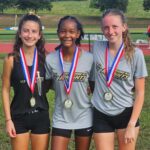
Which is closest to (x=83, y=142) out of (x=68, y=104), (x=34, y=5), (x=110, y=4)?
(x=68, y=104)

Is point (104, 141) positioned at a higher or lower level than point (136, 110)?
lower

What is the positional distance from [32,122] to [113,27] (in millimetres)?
1202

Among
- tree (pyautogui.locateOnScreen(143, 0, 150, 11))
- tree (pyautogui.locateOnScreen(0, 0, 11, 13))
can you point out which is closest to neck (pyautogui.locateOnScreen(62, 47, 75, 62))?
tree (pyautogui.locateOnScreen(143, 0, 150, 11))

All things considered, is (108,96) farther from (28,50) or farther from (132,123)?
(28,50)

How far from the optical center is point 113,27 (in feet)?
13.9

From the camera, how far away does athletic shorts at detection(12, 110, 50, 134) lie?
4.31 m

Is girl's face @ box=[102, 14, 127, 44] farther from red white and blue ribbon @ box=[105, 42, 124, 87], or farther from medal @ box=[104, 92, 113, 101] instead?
medal @ box=[104, 92, 113, 101]

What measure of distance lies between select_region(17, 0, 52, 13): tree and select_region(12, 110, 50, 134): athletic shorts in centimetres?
7463

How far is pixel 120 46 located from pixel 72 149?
2.70 meters

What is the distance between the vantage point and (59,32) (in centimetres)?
438

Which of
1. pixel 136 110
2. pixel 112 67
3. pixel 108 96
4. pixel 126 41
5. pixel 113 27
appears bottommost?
pixel 136 110

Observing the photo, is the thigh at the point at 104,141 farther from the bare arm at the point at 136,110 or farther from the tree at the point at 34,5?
the tree at the point at 34,5

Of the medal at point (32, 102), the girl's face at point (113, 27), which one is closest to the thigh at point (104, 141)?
the medal at point (32, 102)

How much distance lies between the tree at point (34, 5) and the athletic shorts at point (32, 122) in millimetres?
74629
